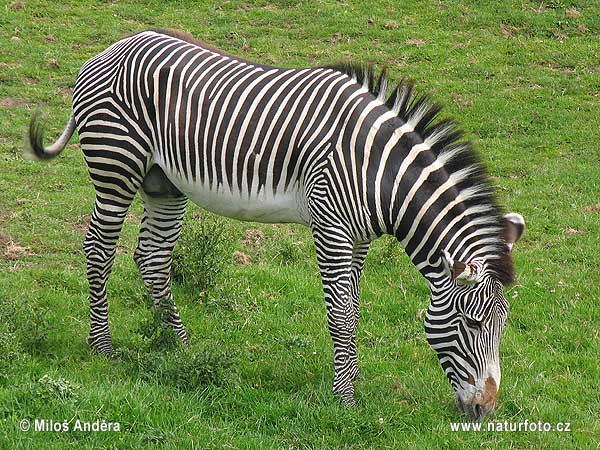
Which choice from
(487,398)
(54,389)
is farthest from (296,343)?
(54,389)

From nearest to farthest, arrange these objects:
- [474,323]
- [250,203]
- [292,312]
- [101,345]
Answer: [474,323] < [250,203] < [101,345] < [292,312]

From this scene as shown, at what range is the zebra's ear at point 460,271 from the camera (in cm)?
571

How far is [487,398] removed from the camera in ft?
19.6

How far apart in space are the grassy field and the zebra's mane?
134cm

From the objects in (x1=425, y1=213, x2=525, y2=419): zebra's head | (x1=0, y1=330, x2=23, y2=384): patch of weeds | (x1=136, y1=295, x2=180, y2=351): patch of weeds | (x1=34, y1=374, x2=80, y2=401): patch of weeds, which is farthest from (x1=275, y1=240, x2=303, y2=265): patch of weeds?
(x1=34, y1=374, x2=80, y2=401): patch of weeds

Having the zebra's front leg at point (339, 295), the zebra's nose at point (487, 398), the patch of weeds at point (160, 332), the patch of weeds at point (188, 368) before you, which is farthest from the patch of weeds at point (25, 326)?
the zebra's nose at point (487, 398)

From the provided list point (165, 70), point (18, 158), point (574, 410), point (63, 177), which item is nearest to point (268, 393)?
point (574, 410)

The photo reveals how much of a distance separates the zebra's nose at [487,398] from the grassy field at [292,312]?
0.23m

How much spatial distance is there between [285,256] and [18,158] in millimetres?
5307

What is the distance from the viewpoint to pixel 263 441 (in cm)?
583

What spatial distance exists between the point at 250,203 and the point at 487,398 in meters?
2.45

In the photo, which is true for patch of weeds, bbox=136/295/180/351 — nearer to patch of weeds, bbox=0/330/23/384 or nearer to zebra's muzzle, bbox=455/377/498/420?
patch of weeds, bbox=0/330/23/384

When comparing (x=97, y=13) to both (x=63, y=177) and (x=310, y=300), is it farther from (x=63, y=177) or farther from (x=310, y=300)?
(x=310, y=300)

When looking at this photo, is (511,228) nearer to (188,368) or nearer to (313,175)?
(313,175)
